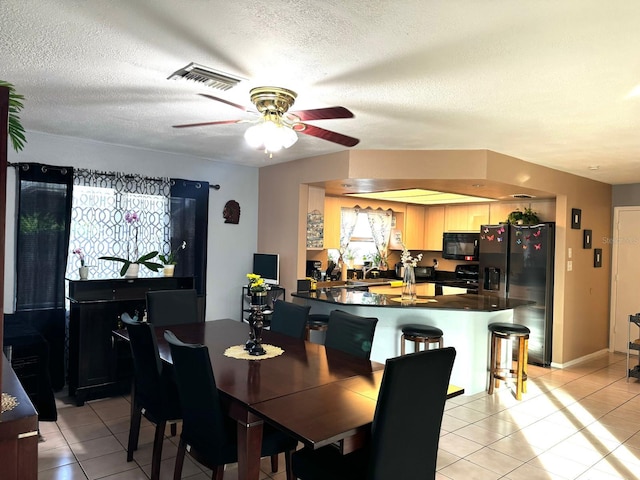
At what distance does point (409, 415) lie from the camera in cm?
190

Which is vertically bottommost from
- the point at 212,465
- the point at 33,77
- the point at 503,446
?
the point at 503,446

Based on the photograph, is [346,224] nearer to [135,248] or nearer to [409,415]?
[135,248]

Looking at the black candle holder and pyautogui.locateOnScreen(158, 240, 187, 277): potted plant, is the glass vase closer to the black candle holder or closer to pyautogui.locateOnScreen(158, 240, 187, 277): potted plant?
the black candle holder

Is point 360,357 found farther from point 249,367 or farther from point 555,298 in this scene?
point 555,298

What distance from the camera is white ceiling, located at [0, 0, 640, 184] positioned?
1.92m

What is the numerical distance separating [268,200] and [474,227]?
11.1ft

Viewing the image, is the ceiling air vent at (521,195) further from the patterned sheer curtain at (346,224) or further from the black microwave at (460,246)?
the patterned sheer curtain at (346,224)

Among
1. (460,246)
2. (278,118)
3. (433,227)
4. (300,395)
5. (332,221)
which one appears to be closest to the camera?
(300,395)

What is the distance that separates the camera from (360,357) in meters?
2.91

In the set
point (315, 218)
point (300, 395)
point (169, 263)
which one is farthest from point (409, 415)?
point (315, 218)

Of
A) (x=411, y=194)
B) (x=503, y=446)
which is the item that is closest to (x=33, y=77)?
(x=503, y=446)

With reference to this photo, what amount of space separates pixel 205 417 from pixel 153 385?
669 mm

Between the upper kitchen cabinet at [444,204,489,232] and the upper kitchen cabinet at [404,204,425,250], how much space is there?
1.62 ft

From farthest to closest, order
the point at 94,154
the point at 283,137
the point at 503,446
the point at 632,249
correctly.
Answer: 1. the point at 632,249
2. the point at 94,154
3. the point at 503,446
4. the point at 283,137
